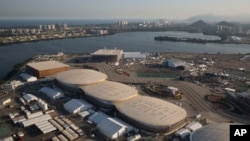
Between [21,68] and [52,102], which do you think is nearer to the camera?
[52,102]

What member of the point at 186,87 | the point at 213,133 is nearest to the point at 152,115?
Result: the point at 213,133

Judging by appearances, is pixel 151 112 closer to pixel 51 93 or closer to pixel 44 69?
pixel 51 93

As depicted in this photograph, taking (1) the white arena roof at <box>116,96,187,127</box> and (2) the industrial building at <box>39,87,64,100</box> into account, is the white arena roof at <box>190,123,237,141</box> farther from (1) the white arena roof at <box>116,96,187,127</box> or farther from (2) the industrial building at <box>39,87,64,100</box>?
(2) the industrial building at <box>39,87,64,100</box>

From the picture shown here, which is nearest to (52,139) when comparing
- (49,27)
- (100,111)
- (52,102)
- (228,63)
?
(100,111)

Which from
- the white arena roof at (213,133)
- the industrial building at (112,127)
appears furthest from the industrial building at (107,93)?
the white arena roof at (213,133)

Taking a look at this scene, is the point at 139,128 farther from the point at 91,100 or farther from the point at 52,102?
the point at 52,102

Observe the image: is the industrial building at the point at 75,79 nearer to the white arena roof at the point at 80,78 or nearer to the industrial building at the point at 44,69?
the white arena roof at the point at 80,78
